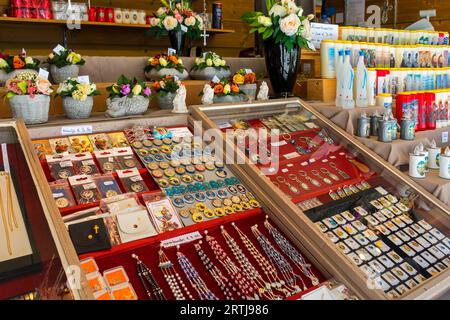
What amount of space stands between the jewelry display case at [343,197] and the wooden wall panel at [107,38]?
398 cm

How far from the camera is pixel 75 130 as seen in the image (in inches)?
74.3

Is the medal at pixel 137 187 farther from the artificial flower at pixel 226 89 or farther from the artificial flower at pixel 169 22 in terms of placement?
the artificial flower at pixel 169 22

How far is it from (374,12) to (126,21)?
4.07 m

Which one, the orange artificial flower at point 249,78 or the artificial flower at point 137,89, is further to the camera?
the orange artificial flower at point 249,78

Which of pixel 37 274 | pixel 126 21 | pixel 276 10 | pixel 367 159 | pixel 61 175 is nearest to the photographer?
pixel 37 274

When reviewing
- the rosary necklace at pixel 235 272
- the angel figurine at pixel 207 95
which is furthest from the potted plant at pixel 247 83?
the rosary necklace at pixel 235 272

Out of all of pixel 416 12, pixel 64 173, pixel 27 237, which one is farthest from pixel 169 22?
pixel 416 12

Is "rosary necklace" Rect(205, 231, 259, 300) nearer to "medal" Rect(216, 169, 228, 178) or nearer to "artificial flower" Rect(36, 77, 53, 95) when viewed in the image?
"medal" Rect(216, 169, 228, 178)

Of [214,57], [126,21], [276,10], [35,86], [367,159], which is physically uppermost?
[126,21]

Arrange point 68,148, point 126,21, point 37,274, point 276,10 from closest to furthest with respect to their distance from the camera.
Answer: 1. point 37,274
2. point 68,148
3. point 276,10
4. point 126,21

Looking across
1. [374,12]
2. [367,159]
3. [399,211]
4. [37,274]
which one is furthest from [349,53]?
[374,12]

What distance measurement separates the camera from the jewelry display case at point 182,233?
1310mm

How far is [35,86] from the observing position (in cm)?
188
